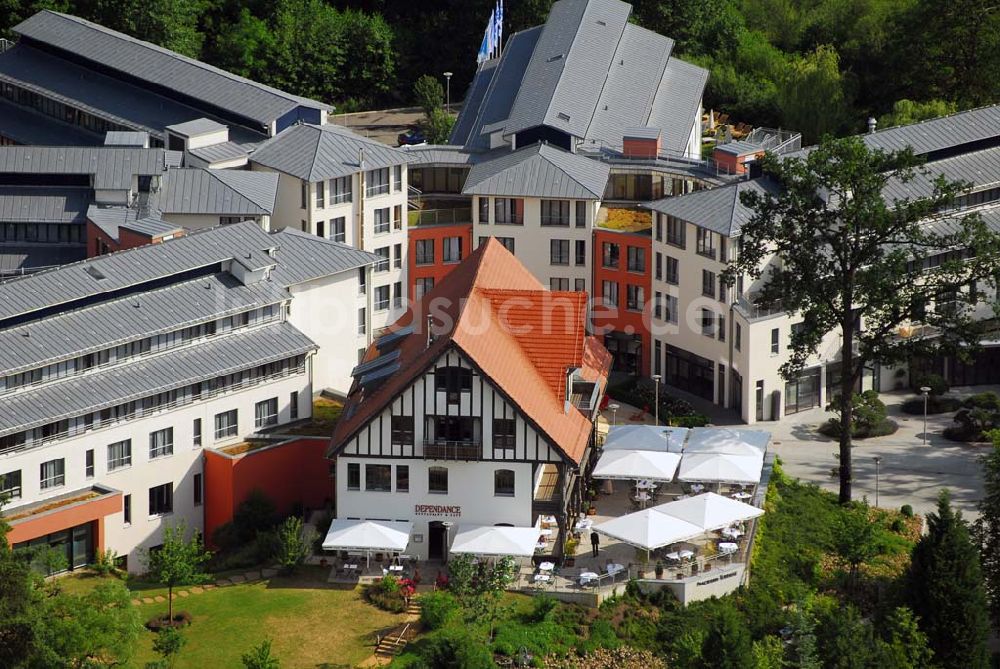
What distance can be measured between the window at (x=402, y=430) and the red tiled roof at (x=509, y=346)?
1.19 metres

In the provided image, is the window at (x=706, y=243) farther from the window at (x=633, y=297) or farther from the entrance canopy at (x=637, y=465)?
the entrance canopy at (x=637, y=465)

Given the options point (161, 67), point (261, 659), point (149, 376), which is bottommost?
point (261, 659)

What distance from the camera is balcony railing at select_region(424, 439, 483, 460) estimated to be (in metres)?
104

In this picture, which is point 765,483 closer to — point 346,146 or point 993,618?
point 993,618

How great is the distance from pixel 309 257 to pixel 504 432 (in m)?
24.2

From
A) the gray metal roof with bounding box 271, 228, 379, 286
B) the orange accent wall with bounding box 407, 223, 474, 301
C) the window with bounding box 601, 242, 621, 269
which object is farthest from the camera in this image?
the orange accent wall with bounding box 407, 223, 474, 301

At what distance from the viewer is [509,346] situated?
352 feet

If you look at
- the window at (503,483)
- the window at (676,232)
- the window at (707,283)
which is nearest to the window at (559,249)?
the window at (676,232)

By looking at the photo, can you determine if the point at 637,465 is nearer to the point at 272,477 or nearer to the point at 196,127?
the point at 272,477

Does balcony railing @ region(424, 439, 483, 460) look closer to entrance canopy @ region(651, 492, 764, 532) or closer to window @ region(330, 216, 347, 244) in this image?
entrance canopy @ region(651, 492, 764, 532)

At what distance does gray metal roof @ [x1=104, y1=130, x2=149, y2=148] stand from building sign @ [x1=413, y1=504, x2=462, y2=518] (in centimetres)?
4492

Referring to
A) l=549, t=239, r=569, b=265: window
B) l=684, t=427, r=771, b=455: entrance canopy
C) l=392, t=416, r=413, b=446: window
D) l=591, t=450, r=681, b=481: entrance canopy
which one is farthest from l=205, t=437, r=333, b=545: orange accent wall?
l=549, t=239, r=569, b=265: window

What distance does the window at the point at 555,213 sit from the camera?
446 ft

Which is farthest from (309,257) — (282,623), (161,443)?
(282,623)
